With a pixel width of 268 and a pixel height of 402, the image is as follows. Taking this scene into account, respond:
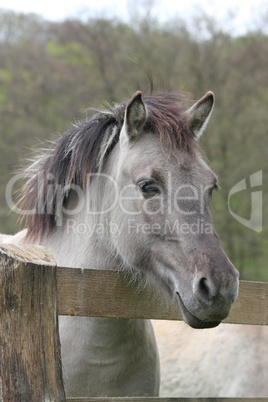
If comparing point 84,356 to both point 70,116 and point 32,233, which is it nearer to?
point 32,233

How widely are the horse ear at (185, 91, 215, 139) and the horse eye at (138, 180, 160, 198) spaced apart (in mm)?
657

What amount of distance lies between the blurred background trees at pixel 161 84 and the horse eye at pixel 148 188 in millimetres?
10081

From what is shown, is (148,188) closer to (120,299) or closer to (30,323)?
(120,299)

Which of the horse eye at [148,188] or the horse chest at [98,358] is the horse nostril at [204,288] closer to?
the horse eye at [148,188]

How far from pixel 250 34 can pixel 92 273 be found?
1383 centimetres

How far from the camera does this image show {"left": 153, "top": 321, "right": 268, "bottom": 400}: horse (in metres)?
5.32

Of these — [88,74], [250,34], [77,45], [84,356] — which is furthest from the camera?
[77,45]

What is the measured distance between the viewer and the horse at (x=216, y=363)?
532 centimetres

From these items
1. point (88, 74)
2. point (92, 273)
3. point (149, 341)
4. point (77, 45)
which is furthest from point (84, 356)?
point (77, 45)

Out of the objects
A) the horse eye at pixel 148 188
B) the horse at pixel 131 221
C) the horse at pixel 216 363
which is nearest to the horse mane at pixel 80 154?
the horse at pixel 131 221

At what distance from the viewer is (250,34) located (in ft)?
48.1

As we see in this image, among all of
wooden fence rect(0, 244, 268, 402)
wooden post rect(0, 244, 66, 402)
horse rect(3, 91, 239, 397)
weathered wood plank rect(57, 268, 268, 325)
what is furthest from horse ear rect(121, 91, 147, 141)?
wooden post rect(0, 244, 66, 402)

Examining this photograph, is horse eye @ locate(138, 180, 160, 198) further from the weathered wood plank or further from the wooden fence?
the wooden fence

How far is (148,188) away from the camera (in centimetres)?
282
